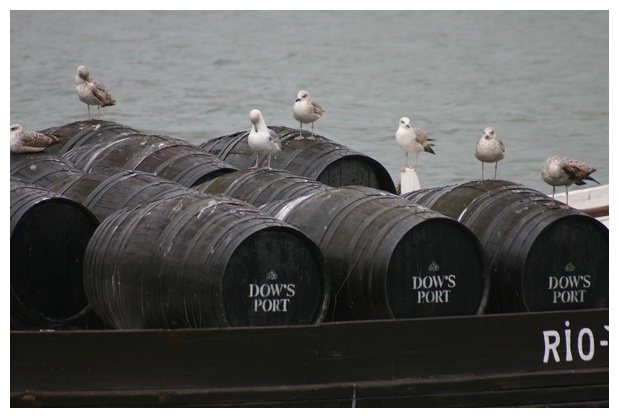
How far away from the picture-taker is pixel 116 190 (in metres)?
9.83

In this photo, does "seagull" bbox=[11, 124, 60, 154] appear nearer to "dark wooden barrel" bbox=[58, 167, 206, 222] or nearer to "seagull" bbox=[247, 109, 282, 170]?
"dark wooden barrel" bbox=[58, 167, 206, 222]

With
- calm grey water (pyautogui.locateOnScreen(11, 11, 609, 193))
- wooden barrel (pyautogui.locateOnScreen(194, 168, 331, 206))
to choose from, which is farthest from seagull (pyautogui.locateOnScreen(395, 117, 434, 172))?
calm grey water (pyautogui.locateOnScreen(11, 11, 609, 193))

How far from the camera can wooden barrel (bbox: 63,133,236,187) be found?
11.0 meters

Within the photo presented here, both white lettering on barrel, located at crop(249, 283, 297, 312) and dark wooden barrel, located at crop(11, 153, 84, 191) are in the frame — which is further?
dark wooden barrel, located at crop(11, 153, 84, 191)

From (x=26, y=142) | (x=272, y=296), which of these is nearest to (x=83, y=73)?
(x=26, y=142)

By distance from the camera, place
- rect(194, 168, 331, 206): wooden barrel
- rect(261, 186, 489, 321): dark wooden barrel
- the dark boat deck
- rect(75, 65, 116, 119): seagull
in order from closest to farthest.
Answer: the dark boat deck → rect(261, 186, 489, 321): dark wooden barrel → rect(194, 168, 331, 206): wooden barrel → rect(75, 65, 116, 119): seagull

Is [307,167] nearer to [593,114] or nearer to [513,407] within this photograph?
[513,407]

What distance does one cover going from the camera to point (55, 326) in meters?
9.09

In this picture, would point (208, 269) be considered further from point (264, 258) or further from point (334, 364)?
point (334, 364)

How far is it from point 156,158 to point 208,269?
3.38 m

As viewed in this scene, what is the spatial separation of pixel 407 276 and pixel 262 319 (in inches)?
41.0

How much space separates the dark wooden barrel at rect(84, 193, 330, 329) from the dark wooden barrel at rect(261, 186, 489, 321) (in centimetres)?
40

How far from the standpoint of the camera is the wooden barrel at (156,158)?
11.0m

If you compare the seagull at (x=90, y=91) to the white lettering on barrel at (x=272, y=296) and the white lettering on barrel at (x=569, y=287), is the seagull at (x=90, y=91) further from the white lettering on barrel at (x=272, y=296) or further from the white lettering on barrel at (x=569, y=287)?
the white lettering on barrel at (x=569, y=287)
